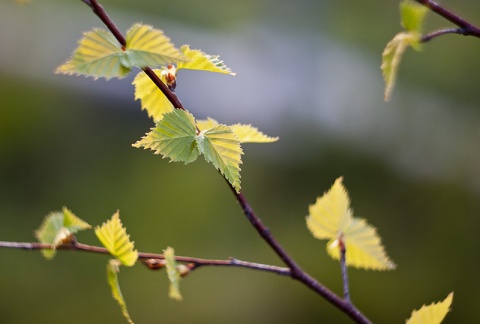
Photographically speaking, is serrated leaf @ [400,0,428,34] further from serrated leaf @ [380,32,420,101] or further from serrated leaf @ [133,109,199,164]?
serrated leaf @ [133,109,199,164]

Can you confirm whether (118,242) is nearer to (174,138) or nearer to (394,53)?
(174,138)

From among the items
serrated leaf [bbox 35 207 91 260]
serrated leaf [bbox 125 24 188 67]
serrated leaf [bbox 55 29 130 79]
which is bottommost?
serrated leaf [bbox 35 207 91 260]

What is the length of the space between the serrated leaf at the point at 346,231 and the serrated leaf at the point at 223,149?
117 mm

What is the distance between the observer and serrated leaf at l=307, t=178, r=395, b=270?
1.64 ft

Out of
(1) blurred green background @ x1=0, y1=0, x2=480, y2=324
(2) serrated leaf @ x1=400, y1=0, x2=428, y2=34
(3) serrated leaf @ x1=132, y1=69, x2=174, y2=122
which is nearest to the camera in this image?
(2) serrated leaf @ x1=400, y1=0, x2=428, y2=34

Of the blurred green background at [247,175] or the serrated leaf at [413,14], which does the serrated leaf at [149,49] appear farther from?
the blurred green background at [247,175]

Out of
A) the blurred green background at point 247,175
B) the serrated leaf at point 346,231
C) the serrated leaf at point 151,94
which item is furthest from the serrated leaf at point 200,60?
the blurred green background at point 247,175

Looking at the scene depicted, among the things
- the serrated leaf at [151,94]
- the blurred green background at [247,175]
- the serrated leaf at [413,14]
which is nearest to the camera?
the serrated leaf at [413,14]

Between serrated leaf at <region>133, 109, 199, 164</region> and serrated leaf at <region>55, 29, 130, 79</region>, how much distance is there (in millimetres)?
48

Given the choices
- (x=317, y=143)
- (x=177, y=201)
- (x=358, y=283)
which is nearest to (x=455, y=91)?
(x=317, y=143)

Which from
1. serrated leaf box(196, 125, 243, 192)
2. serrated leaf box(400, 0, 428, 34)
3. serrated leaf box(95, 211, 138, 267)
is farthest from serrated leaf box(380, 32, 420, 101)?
serrated leaf box(95, 211, 138, 267)

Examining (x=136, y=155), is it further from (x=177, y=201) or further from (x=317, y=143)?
(x=317, y=143)

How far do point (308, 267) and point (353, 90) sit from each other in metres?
0.73

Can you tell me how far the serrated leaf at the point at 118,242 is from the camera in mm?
456
